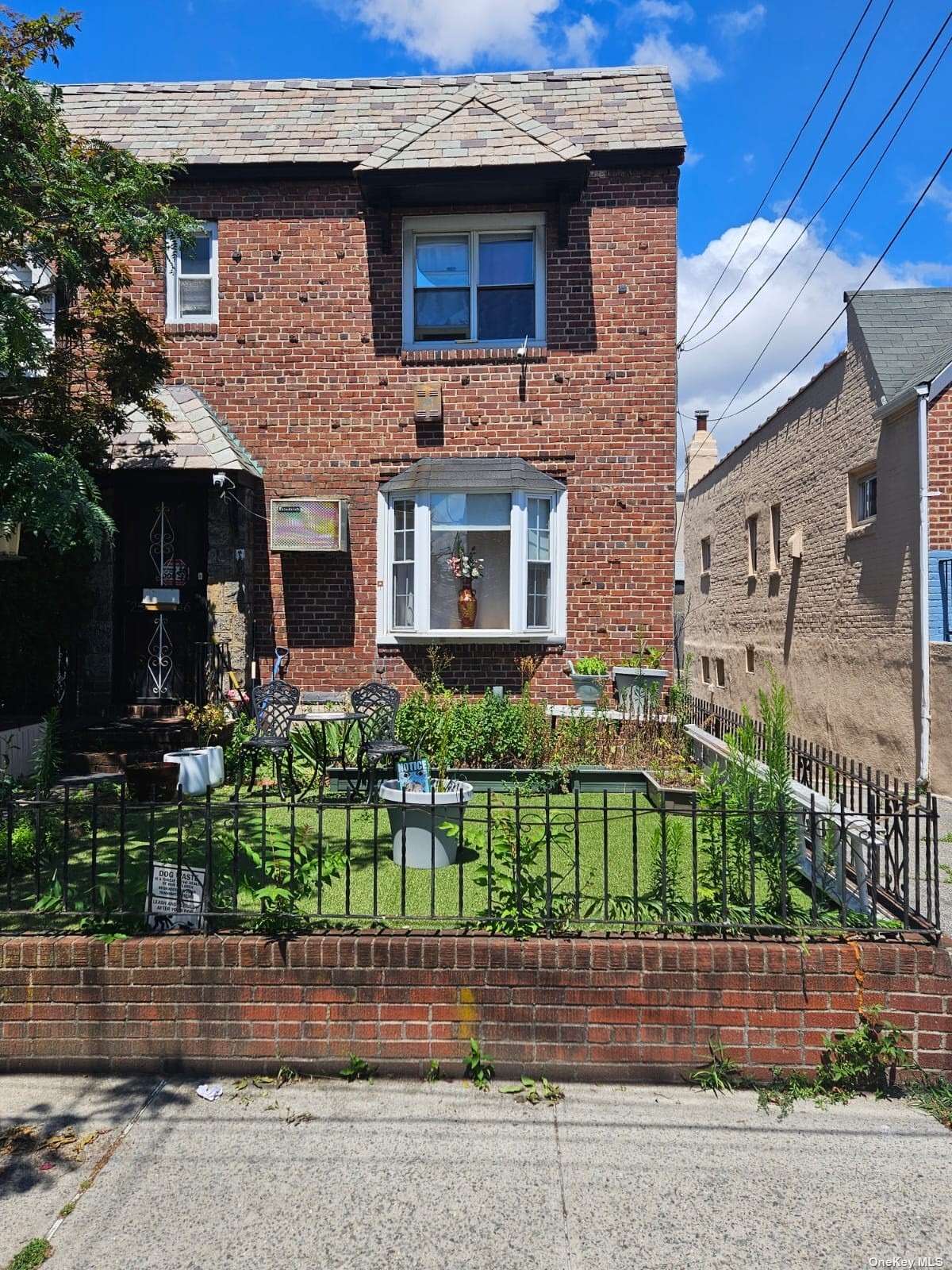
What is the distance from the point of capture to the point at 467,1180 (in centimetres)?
330

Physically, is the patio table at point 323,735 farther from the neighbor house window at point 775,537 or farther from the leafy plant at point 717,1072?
the neighbor house window at point 775,537

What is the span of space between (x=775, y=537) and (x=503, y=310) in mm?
8202

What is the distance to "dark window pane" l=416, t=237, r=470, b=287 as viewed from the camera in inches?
424

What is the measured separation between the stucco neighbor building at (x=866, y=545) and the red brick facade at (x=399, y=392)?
122 inches

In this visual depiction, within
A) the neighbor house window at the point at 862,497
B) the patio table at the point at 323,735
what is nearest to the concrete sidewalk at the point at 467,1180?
the patio table at the point at 323,735

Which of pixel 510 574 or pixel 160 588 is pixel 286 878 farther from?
pixel 160 588

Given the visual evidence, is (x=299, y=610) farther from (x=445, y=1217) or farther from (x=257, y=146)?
(x=445, y=1217)

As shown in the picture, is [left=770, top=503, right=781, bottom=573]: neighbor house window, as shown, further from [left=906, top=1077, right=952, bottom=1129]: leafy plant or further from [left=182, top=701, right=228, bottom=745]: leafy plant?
[left=906, top=1077, right=952, bottom=1129]: leafy plant

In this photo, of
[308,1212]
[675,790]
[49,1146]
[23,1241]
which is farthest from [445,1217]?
[675,790]

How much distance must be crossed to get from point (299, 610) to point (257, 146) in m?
5.95

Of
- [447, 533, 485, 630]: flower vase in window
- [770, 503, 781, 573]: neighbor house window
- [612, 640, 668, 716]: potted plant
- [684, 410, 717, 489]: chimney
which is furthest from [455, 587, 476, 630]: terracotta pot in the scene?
[684, 410, 717, 489]: chimney

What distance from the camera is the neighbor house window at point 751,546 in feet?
58.2

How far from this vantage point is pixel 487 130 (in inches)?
408

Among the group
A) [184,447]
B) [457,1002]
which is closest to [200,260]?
[184,447]
